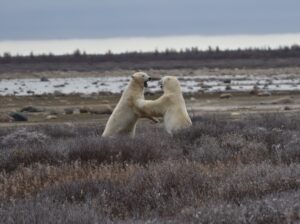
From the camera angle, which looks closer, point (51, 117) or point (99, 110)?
point (51, 117)

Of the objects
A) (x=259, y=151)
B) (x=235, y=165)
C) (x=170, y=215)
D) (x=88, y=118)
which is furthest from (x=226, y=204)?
(x=88, y=118)

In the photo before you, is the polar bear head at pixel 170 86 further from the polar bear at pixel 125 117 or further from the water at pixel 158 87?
the water at pixel 158 87

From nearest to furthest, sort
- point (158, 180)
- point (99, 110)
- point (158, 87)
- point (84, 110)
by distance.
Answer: point (158, 180), point (99, 110), point (84, 110), point (158, 87)

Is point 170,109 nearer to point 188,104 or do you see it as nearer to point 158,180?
point 158,180

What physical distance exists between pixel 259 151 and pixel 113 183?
12.5 feet

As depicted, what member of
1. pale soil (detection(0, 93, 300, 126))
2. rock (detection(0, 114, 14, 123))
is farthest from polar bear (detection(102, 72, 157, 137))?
rock (detection(0, 114, 14, 123))

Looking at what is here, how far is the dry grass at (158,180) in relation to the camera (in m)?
7.12

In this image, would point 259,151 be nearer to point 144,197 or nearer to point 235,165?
point 235,165

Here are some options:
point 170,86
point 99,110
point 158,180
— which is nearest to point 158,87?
point 99,110

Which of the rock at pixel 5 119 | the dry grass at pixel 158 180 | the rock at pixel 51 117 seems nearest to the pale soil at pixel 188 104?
the rock at pixel 51 117

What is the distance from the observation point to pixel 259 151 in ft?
40.7

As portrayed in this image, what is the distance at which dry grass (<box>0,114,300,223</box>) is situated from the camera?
712cm

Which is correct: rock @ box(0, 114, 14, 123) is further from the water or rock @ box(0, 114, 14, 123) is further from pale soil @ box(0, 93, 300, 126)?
the water

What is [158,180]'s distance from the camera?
9.05m
